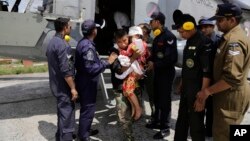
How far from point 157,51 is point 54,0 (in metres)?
1.97

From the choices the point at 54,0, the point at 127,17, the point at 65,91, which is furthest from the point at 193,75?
the point at 127,17

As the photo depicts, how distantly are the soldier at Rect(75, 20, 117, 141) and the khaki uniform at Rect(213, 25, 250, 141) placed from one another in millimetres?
1542

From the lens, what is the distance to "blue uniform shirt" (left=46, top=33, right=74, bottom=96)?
152 inches

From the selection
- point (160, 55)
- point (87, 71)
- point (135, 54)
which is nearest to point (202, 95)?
point (135, 54)

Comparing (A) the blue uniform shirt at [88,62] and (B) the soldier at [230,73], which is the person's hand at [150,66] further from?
(B) the soldier at [230,73]

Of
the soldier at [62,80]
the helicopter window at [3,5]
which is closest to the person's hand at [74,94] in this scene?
the soldier at [62,80]

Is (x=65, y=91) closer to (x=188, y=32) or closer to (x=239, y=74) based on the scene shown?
(x=188, y=32)

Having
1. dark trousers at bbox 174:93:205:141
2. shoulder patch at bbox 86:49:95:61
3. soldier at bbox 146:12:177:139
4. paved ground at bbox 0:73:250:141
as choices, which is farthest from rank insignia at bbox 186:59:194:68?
paved ground at bbox 0:73:250:141

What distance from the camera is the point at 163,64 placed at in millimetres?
4359

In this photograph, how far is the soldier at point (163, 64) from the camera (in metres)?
4.39

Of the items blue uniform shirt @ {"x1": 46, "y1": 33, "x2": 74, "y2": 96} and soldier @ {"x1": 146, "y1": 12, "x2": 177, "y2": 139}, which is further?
soldier @ {"x1": 146, "y1": 12, "x2": 177, "y2": 139}

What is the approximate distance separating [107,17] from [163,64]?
3.37 meters

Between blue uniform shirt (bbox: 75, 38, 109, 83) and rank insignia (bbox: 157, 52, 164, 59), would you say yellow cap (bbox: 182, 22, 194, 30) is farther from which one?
blue uniform shirt (bbox: 75, 38, 109, 83)

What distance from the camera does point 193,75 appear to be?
350 cm
